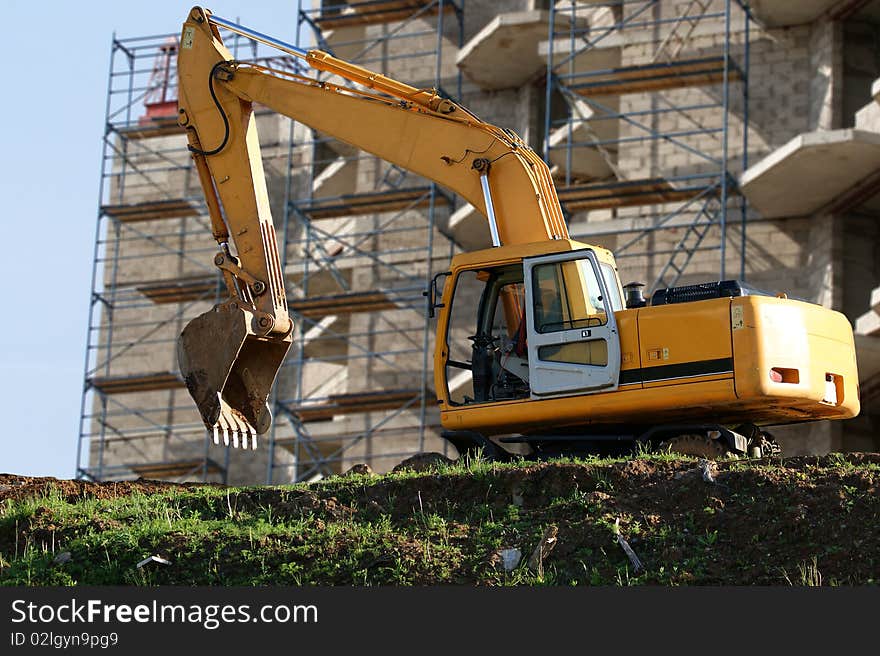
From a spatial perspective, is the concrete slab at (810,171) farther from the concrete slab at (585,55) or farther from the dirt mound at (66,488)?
the dirt mound at (66,488)

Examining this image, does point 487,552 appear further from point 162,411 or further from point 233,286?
point 162,411

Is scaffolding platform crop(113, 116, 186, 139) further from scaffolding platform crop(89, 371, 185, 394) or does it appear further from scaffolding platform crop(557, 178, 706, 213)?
scaffolding platform crop(557, 178, 706, 213)

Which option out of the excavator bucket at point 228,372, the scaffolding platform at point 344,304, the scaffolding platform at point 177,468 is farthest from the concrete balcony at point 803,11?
the excavator bucket at point 228,372

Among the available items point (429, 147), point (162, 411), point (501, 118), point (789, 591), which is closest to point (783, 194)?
point (501, 118)

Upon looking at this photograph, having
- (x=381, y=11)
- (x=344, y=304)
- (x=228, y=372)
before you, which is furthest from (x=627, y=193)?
(x=228, y=372)

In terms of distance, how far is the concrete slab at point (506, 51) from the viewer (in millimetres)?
34000

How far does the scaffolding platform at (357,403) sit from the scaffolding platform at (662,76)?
24.4ft

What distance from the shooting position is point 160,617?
383 inches

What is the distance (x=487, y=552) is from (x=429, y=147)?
6715 mm

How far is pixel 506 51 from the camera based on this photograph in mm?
34594

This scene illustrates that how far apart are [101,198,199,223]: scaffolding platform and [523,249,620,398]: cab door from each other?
23225mm

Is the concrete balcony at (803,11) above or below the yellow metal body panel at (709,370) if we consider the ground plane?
above

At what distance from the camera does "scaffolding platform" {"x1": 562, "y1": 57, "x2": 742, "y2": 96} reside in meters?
29.9

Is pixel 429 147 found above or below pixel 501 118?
below
